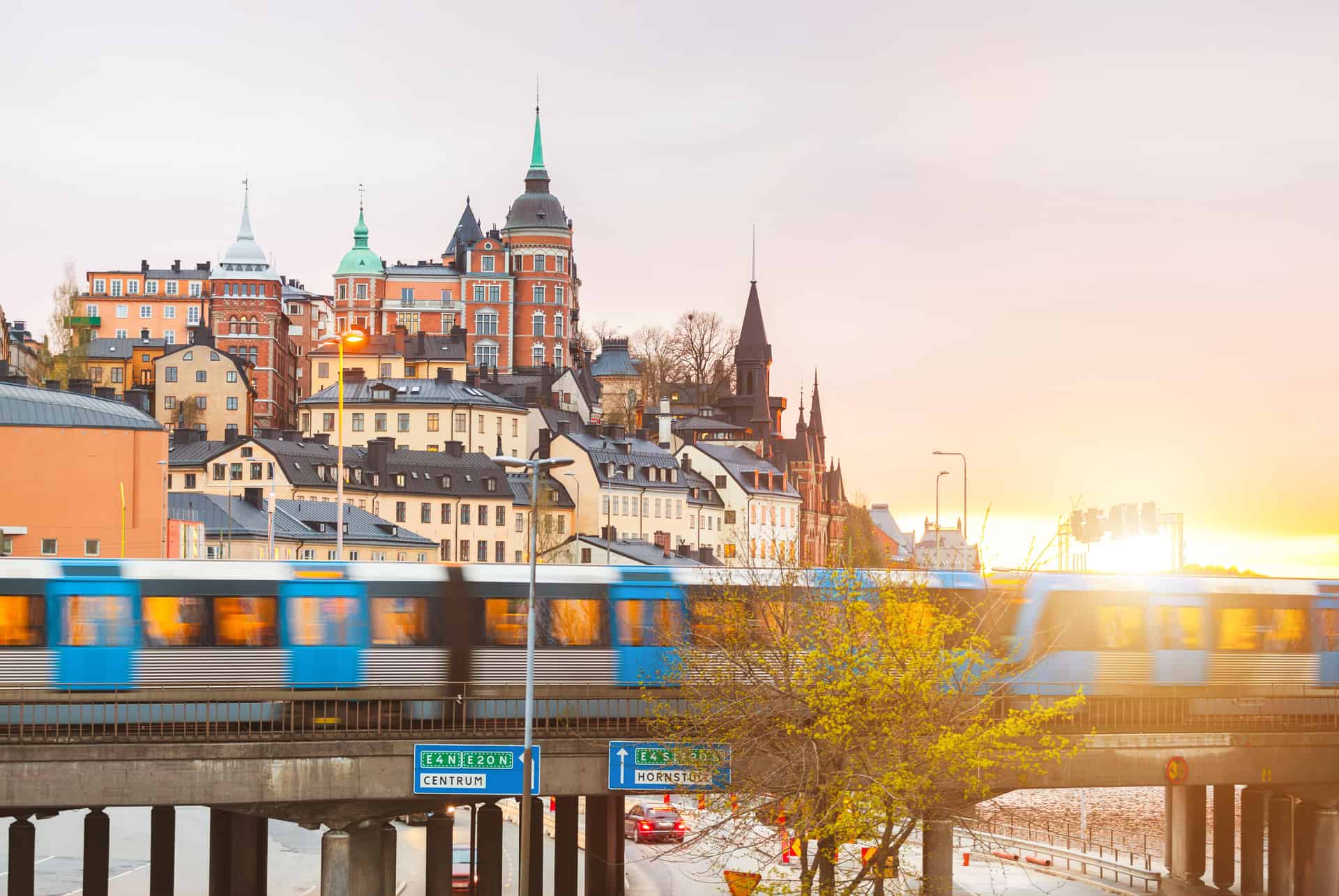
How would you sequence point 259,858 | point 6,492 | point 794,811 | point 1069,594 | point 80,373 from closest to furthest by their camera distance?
point 794,811 → point 1069,594 → point 259,858 → point 6,492 → point 80,373

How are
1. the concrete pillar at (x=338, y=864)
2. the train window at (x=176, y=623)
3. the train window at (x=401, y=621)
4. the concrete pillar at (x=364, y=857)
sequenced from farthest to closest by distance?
1. the train window at (x=401, y=621)
2. the train window at (x=176, y=623)
3. the concrete pillar at (x=364, y=857)
4. the concrete pillar at (x=338, y=864)

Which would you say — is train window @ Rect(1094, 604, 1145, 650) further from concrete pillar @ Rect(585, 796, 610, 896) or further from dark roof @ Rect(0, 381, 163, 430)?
dark roof @ Rect(0, 381, 163, 430)

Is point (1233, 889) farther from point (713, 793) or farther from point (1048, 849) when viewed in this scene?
point (713, 793)

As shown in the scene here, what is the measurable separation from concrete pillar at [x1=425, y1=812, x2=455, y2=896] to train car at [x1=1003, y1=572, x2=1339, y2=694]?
1454cm

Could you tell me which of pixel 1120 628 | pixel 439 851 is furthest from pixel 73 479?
pixel 1120 628

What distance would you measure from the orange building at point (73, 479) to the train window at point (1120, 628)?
54.0 meters

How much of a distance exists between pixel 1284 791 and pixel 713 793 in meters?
16.6

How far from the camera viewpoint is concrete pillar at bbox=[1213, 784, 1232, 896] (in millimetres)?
61656

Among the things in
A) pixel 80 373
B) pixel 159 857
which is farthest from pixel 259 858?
pixel 80 373

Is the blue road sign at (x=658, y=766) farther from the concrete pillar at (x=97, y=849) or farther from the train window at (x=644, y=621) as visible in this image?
the concrete pillar at (x=97, y=849)

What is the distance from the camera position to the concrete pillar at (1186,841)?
63750mm

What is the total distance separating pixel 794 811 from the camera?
38.0 meters

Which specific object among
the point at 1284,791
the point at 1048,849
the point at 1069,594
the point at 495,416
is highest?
the point at 495,416

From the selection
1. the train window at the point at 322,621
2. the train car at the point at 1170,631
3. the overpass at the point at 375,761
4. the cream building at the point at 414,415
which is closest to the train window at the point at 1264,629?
the train car at the point at 1170,631
